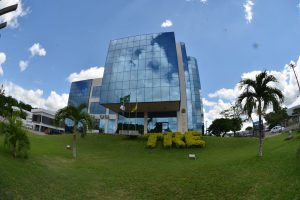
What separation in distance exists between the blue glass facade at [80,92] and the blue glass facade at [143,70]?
4108 centimetres

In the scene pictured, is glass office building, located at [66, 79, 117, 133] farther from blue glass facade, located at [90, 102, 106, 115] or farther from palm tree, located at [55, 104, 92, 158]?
palm tree, located at [55, 104, 92, 158]

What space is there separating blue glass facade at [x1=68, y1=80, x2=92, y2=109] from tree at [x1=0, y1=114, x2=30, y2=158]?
78.3 metres

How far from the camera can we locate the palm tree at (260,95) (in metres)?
26.4

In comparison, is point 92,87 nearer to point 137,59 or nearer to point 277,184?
point 137,59

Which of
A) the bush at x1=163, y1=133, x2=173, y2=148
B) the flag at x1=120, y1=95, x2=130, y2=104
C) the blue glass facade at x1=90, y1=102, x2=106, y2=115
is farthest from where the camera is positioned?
the blue glass facade at x1=90, y1=102, x2=106, y2=115

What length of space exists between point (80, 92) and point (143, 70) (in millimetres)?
52062

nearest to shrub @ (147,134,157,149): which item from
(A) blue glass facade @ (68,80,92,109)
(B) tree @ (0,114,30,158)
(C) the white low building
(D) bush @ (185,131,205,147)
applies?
(D) bush @ (185,131,205,147)

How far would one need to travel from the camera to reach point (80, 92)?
103m

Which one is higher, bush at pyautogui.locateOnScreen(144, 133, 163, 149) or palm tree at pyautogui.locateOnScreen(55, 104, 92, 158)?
palm tree at pyautogui.locateOnScreen(55, 104, 92, 158)

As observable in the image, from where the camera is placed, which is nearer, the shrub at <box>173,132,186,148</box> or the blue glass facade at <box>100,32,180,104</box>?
the shrub at <box>173,132,186,148</box>

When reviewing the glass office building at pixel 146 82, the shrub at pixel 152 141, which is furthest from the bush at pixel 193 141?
the glass office building at pixel 146 82

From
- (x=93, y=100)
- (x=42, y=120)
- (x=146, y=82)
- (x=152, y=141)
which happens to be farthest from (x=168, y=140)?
(x=42, y=120)

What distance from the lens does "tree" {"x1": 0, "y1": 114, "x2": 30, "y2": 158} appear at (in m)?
21.0

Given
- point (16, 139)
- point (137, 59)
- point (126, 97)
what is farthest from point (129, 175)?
point (137, 59)
